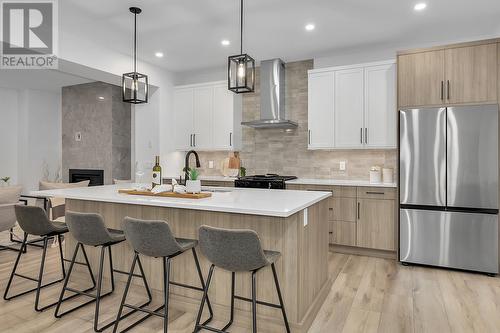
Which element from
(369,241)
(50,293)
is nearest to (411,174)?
(369,241)

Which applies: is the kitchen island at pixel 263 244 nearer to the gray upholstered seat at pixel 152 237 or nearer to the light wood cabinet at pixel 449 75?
the gray upholstered seat at pixel 152 237

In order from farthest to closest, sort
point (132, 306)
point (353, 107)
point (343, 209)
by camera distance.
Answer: point (353, 107)
point (343, 209)
point (132, 306)

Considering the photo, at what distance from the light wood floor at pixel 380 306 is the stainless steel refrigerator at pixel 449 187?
24cm

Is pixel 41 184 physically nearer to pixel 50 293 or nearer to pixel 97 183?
pixel 97 183

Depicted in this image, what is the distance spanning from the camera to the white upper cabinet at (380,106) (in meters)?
4.27

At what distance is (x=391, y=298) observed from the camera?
9.52ft

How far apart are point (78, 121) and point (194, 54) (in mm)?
3451

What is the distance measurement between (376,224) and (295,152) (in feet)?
5.62

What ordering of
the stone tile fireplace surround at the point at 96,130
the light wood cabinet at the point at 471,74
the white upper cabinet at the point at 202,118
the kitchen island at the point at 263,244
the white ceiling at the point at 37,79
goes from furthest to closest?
the stone tile fireplace surround at the point at 96,130 → the white ceiling at the point at 37,79 → the white upper cabinet at the point at 202,118 → the light wood cabinet at the point at 471,74 → the kitchen island at the point at 263,244

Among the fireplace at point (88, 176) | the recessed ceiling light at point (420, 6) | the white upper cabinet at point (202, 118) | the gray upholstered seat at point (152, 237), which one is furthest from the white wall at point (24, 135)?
the recessed ceiling light at point (420, 6)

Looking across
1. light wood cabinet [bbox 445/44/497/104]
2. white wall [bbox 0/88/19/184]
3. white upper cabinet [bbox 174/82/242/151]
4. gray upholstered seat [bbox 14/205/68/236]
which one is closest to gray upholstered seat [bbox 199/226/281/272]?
gray upholstered seat [bbox 14/205/68/236]

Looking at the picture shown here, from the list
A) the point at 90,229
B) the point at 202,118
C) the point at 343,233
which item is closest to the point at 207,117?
the point at 202,118

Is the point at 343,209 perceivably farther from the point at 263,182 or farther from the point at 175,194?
the point at 175,194

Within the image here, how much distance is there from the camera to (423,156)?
12.2ft
